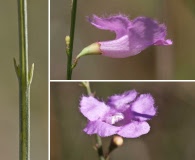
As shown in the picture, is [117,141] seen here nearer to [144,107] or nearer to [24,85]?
[144,107]

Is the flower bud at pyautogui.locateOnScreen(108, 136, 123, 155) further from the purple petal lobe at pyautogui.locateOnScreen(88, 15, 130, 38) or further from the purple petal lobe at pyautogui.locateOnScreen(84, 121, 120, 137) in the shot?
the purple petal lobe at pyautogui.locateOnScreen(88, 15, 130, 38)

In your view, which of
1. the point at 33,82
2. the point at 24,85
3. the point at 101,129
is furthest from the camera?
the point at 33,82

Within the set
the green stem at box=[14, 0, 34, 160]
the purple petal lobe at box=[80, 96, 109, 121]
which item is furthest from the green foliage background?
the green stem at box=[14, 0, 34, 160]

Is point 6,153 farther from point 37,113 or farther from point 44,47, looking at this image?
point 44,47

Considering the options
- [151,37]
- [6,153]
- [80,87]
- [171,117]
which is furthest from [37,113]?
[151,37]

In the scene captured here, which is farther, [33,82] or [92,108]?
[33,82]

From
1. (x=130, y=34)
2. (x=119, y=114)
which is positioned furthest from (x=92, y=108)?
(x=130, y=34)
